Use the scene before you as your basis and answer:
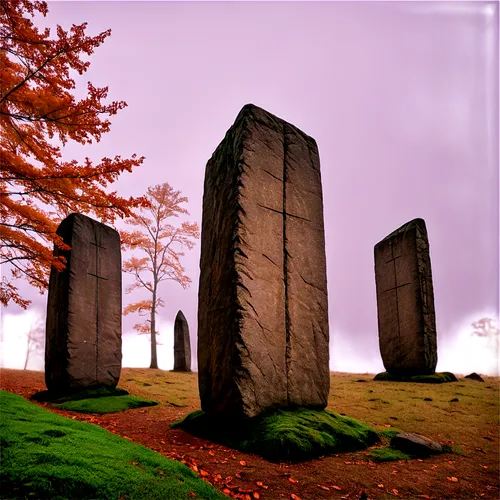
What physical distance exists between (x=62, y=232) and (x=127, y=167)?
86.2 inches

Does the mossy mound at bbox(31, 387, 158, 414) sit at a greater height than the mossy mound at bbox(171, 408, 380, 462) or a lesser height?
lesser

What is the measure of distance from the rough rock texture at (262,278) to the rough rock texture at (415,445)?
843mm

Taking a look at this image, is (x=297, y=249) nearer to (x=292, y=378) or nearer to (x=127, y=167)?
(x=292, y=378)

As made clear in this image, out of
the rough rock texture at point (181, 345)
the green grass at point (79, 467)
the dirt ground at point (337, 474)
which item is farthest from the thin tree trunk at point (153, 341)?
the green grass at point (79, 467)

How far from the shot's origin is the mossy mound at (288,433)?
9.91 ft

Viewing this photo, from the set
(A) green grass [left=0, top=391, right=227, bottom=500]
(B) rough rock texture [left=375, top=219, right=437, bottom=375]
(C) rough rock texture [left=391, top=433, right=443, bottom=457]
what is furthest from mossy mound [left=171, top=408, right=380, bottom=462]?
(B) rough rock texture [left=375, top=219, right=437, bottom=375]

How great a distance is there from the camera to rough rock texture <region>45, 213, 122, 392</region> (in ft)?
20.0

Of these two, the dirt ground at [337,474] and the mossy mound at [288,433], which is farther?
the mossy mound at [288,433]

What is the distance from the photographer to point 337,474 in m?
2.76

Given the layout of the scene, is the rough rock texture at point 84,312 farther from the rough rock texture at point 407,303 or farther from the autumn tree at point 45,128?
the rough rock texture at point 407,303

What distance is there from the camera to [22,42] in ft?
17.3

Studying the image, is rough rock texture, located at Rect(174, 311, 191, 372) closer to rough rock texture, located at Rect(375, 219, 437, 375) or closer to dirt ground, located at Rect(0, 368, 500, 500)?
rough rock texture, located at Rect(375, 219, 437, 375)

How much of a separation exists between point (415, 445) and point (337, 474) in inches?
42.8

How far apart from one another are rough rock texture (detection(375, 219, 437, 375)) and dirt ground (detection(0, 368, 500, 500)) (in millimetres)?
4375
